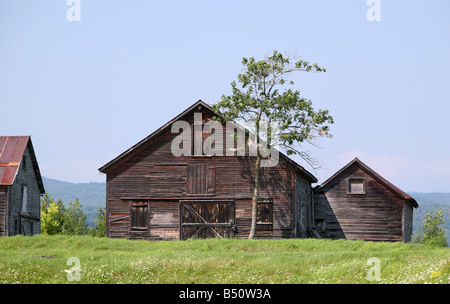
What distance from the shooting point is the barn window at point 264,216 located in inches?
1706

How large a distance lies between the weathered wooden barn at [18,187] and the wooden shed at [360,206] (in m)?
22.3

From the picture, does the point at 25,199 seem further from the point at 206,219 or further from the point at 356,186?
the point at 356,186

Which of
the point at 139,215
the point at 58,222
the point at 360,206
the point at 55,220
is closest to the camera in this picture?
the point at 139,215

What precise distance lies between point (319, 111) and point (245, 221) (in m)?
8.34

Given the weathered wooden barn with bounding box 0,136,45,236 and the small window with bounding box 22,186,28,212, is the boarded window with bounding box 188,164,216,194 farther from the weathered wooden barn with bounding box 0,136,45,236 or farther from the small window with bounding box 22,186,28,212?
the small window with bounding box 22,186,28,212

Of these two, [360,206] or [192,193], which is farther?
[360,206]

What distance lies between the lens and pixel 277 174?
4347 centimetres

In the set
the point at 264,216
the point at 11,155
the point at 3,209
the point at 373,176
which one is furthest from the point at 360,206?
the point at 11,155

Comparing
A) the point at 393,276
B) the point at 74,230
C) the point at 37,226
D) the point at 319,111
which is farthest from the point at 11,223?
the point at 74,230

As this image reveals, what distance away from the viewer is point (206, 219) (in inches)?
1721

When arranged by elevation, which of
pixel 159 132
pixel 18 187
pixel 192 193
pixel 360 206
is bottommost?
pixel 360 206

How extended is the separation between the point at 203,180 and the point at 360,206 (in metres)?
13.1

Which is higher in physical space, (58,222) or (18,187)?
(18,187)

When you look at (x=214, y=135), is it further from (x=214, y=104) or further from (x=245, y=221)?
(x=245, y=221)
